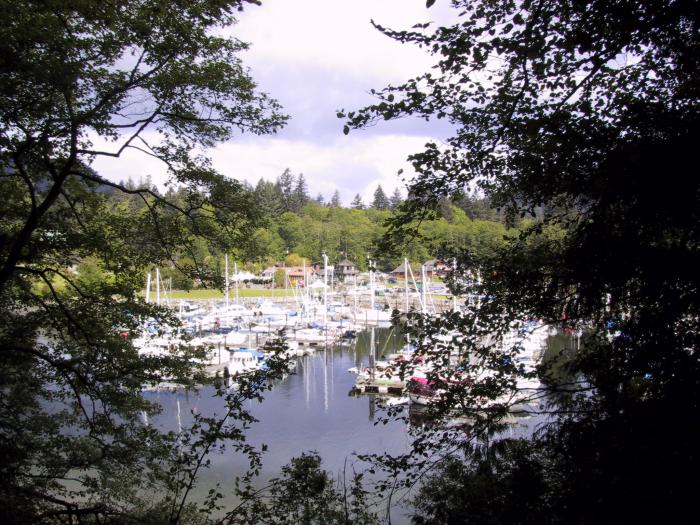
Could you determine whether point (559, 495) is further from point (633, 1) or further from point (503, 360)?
point (633, 1)

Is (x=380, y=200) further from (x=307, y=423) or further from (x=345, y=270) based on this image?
(x=307, y=423)

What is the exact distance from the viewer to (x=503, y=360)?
3943 mm

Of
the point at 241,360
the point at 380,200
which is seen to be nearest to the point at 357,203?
the point at 380,200

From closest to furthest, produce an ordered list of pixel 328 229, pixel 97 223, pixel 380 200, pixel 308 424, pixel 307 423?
pixel 97 223
pixel 308 424
pixel 307 423
pixel 328 229
pixel 380 200

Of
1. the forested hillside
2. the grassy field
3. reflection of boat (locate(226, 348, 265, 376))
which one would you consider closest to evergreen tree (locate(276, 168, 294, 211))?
the forested hillside

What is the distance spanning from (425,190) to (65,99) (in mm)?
3509

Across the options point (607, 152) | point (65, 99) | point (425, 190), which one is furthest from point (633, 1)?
point (65, 99)

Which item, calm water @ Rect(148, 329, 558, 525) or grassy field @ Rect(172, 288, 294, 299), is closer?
calm water @ Rect(148, 329, 558, 525)

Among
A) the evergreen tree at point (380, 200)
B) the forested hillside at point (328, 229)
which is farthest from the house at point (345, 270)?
the evergreen tree at point (380, 200)

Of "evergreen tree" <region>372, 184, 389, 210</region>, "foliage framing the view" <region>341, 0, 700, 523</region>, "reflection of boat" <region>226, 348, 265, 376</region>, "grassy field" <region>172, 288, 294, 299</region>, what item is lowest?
"reflection of boat" <region>226, 348, 265, 376</region>

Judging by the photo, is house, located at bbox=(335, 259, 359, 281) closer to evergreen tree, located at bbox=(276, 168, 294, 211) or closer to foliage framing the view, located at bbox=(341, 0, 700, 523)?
evergreen tree, located at bbox=(276, 168, 294, 211)

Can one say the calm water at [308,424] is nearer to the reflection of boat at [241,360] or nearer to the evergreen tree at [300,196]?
the reflection of boat at [241,360]

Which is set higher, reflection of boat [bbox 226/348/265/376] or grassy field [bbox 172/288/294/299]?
grassy field [bbox 172/288/294/299]

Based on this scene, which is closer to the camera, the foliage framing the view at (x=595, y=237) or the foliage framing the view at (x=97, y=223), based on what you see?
the foliage framing the view at (x=595, y=237)
